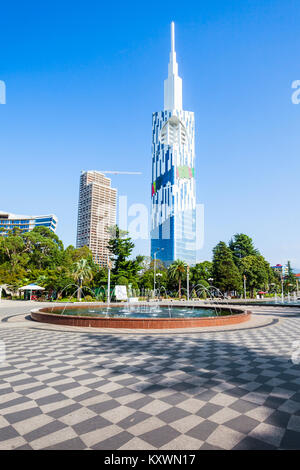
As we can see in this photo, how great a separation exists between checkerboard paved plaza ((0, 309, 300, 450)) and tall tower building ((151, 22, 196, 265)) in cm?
11953

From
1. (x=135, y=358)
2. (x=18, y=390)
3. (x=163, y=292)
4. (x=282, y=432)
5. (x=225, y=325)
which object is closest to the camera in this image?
(x=282, y=432)

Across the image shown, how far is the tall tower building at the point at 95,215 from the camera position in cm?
17188

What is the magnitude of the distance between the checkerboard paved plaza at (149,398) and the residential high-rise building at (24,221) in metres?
133

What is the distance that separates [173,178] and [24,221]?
83.8 metres

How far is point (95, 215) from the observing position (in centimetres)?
17700

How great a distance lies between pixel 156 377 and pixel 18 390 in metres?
2.62

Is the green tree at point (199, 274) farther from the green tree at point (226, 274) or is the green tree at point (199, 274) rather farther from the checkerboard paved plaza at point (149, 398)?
the checkerboard paved plaza at point (149, 398)

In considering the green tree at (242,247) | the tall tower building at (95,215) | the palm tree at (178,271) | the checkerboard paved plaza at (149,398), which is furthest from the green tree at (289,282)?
the tall tower building at (95,215)

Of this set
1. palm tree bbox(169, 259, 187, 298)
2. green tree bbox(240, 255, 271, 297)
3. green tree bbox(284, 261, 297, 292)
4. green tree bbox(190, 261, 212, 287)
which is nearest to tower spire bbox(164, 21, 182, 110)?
green tree bbox(284, 261, 297, 292)

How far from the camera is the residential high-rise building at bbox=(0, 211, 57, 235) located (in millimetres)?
132000

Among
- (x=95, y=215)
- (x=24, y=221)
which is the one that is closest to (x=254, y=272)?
(x=24, y=221)

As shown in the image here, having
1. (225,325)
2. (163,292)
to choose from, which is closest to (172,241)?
(163,292)
